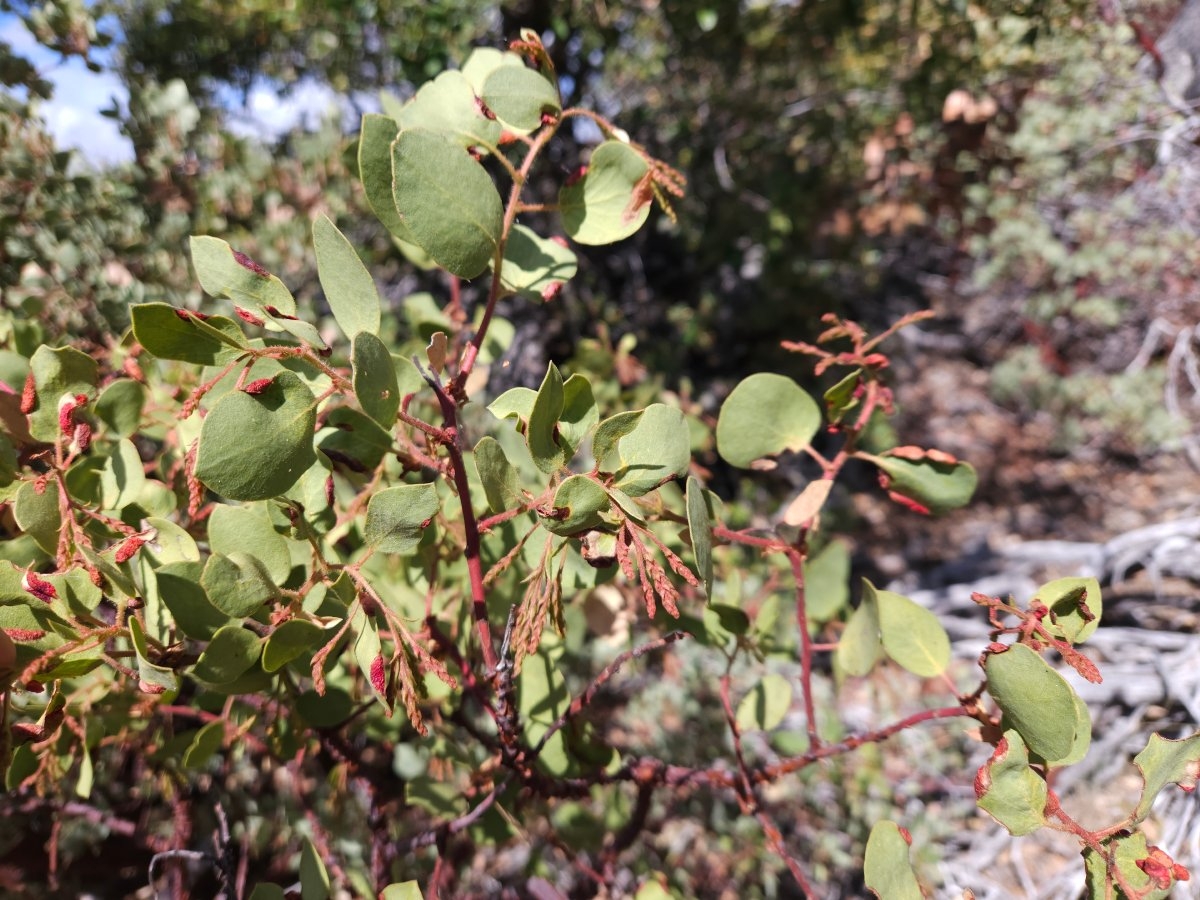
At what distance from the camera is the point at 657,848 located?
1485 mm

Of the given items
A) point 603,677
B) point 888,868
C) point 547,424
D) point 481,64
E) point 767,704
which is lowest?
point 767,704

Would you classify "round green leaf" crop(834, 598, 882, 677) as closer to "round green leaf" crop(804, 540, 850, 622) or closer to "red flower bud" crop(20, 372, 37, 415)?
"round green leaf" crop(804, 540, 850, 622)

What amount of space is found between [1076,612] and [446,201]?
1.75 feet

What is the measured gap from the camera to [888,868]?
22.7 inches

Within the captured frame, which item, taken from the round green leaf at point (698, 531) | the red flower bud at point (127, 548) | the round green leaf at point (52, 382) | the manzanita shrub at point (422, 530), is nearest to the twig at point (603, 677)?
the manzanita shrub at point (422, 530)

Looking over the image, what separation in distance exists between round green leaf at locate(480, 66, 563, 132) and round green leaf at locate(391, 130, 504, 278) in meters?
0.09

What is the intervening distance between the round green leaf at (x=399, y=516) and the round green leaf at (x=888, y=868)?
1.34 feet

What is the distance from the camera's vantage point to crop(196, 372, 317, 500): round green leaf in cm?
43

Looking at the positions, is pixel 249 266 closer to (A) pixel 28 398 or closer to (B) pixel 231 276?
(B) pixel 231 276

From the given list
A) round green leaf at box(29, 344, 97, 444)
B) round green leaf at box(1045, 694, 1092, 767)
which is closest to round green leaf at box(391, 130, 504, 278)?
round green leaf at box(29, 344, 97, 444)

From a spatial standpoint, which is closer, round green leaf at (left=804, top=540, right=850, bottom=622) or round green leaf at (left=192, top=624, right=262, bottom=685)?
round green leaf at (left=192, top=624, right=262, bottom=685)

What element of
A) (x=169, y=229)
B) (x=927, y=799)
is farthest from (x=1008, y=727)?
(x=169, y=229)

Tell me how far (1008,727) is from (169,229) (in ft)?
5.75

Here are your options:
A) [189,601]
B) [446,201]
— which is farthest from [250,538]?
[446,201]
